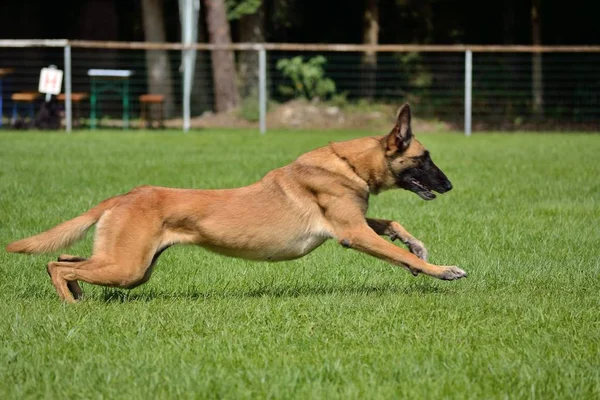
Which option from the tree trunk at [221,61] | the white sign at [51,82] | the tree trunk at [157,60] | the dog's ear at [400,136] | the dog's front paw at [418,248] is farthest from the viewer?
the tree trunk at [157,60]

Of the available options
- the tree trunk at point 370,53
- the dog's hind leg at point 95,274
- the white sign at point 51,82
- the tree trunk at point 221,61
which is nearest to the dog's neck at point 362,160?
the dog's hind leg at point 95,274

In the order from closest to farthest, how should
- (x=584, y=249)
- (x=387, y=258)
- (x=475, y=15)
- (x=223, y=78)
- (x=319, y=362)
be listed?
(x=319, y=362) → (x=387, y=258) → (x=584, y=249) → (x=223, y=78) → (x=475, y=15)

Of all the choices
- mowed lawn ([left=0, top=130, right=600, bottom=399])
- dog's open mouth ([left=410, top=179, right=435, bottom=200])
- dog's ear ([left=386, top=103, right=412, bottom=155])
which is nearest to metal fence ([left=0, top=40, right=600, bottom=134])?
mowed lawn ([left=0, top=130, right=600, bottom=399])

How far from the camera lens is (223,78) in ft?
93.0

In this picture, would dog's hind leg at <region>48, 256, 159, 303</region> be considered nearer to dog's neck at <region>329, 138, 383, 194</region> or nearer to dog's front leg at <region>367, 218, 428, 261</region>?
dog's neck at <region>329, 138, 383, 194</region>

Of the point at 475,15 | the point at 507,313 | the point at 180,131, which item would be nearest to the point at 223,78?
the point at 180,131

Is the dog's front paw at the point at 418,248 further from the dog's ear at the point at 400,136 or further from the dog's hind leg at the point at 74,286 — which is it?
the dog's hind leg at the point at 74,286

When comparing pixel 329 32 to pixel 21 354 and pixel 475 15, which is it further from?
pixel 21 354

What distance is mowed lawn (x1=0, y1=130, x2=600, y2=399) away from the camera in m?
5.10

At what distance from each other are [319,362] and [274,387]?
509 millimetres

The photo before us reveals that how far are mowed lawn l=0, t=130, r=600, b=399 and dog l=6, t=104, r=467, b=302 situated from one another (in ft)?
0.85

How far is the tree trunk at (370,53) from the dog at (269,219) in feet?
71.1

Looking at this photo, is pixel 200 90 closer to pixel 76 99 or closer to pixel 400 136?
pixel 76 99

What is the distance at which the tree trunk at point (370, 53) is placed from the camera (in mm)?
29172
